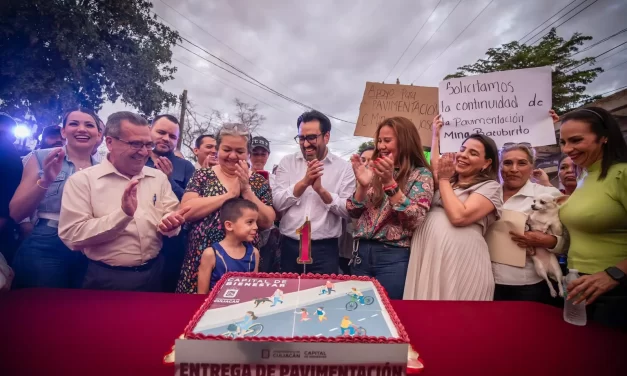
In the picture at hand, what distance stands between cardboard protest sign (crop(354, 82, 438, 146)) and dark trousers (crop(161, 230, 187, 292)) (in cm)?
174

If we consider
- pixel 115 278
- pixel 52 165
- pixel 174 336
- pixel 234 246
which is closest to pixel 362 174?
pixel 234 246

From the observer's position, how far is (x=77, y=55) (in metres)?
1.86

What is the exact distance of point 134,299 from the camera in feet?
4.17

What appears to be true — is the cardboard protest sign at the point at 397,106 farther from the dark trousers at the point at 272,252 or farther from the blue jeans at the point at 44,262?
the blue jeans at the point at 44,262

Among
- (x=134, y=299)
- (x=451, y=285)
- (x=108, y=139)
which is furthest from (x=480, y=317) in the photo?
(x=108, y=139)

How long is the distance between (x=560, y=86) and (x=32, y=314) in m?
15.2

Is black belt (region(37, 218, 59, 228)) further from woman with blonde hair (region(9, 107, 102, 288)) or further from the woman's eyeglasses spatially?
the woman's eyeglasses

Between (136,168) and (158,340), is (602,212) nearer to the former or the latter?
(158,340)

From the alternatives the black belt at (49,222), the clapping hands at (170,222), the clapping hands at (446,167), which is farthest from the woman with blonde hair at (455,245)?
the black belt at (49,222)

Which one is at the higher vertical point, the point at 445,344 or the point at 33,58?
the point at 33,58

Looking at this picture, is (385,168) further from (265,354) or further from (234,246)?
(265,354)

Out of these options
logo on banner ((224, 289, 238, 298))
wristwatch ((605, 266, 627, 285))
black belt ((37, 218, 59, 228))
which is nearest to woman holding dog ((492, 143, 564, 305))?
wristwatch ((605, 266, 627, 285))

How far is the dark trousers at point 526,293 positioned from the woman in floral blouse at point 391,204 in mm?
615

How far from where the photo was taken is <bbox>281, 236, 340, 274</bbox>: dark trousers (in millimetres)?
2305
